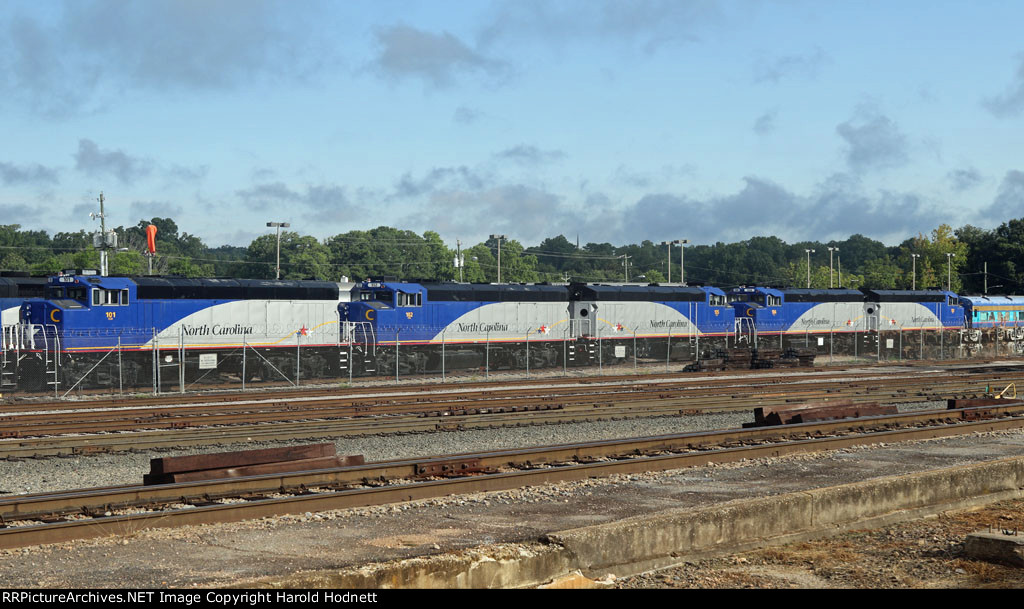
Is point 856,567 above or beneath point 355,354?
beneath

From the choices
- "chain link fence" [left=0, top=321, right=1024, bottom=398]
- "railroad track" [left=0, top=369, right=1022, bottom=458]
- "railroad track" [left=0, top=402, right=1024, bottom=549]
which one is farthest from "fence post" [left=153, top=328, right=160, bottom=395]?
"railroad track" [left=0, top=402, right=1024, bottom=549]

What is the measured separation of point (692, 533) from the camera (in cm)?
970

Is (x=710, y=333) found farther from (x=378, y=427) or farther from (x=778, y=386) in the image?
(x=378, y=427)

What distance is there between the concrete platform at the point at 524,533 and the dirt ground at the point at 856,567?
1.09 feet

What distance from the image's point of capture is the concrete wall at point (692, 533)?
26.0 feet

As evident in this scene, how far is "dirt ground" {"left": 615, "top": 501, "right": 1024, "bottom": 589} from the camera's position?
8539 mm

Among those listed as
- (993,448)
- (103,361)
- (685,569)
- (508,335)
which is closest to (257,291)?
(103,361)

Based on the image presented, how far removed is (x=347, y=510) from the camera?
1115 centimetres

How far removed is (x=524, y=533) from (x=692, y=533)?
1691 mm

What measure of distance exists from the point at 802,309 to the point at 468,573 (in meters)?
47.7

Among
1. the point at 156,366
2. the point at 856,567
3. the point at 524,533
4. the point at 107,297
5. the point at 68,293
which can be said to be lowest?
the point at 856,567

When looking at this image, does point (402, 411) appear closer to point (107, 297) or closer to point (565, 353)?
point (107, 297)

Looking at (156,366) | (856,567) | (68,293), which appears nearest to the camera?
(856,567)

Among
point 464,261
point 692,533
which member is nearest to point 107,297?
point 692,533
